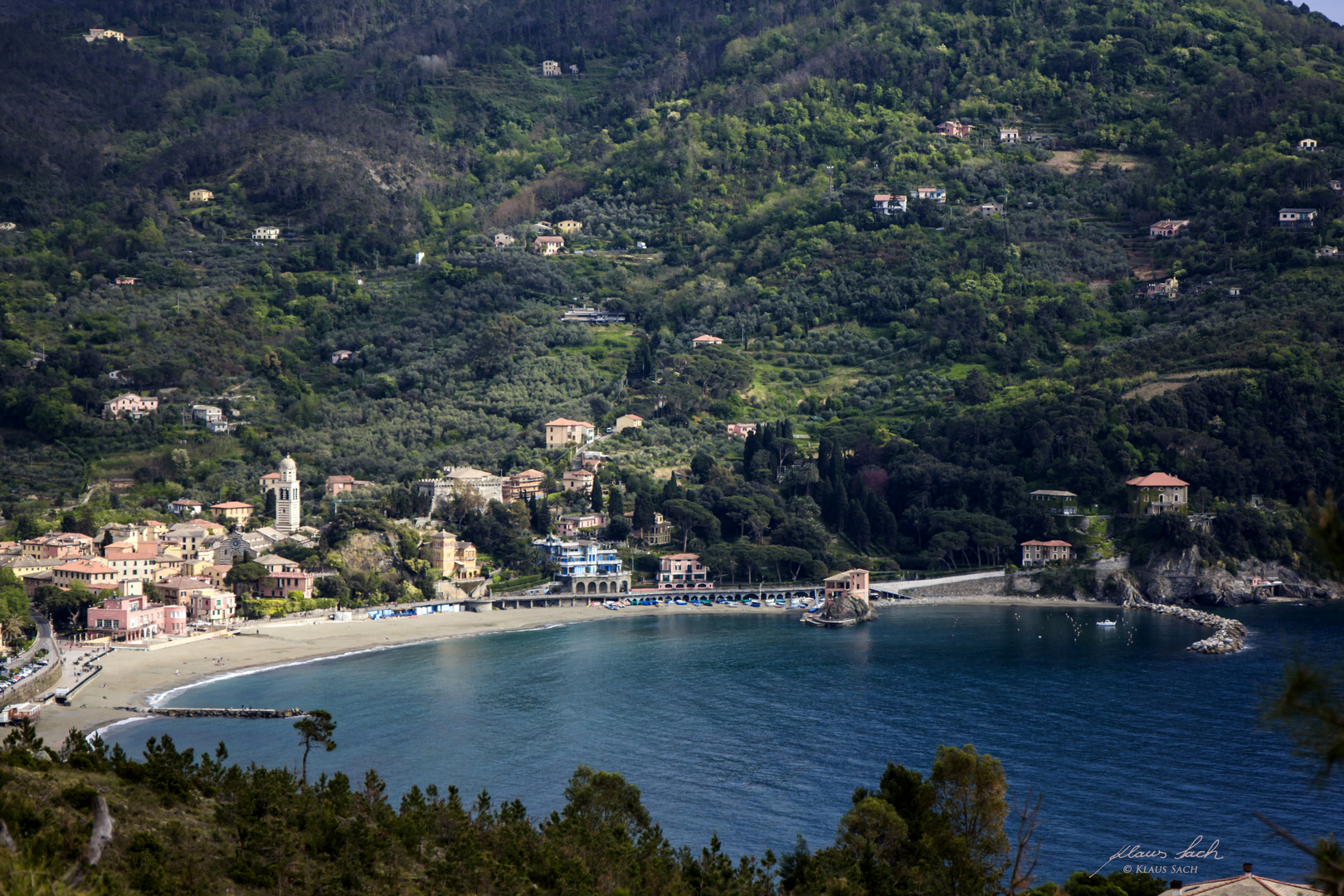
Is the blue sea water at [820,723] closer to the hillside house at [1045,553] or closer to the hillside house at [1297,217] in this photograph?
the hillside house at [1045,553]

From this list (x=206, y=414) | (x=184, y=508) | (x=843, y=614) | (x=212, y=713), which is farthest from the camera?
(x=206, y=414)

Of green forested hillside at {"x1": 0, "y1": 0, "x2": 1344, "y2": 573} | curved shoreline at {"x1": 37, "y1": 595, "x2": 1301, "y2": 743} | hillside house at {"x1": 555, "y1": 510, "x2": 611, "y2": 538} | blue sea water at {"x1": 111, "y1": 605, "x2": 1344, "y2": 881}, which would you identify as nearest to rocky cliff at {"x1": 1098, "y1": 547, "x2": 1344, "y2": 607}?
green forested hillside at {"x1": 0, "y1": 0, "x2": 1344, "y2": 573}

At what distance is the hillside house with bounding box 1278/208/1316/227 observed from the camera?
87000 mm

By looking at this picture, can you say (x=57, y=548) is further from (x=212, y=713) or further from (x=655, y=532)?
(x=655, y=532)

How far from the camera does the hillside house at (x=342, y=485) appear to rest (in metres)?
69.6

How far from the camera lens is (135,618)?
51281 mm

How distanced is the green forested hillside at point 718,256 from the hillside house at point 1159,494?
1.41 metres

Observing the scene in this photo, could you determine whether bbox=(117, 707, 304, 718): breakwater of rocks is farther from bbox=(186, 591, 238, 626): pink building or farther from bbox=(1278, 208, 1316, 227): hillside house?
bbox=(1278, 208, 1316, 227): hillside house

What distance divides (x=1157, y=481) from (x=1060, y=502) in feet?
16.9

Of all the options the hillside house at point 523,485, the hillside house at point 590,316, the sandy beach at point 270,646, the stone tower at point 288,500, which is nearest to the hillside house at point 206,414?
the stone tower at point 288,500

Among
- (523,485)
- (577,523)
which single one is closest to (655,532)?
(577,523)

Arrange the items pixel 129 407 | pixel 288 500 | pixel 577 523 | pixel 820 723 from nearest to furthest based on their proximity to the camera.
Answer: pixel 820 723
pixel 288 500
pixel 577 523
pixel 129 407
